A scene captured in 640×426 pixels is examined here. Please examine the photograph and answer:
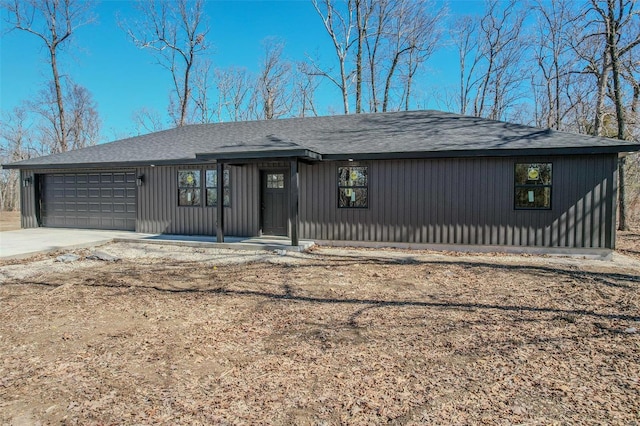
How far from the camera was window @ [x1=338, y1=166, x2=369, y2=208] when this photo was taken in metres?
9.93

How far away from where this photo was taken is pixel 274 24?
24.8 meters

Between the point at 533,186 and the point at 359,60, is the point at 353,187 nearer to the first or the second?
the point at 533,186

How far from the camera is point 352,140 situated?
1069 cm

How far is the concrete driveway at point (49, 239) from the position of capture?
868 centimetres

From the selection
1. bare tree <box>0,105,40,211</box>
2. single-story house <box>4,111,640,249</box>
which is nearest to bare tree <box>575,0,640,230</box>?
single-story house <box>4,111,640,249</box>

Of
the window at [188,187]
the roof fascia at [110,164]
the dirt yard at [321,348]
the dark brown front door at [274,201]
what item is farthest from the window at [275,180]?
the dirt yard at [321,348]

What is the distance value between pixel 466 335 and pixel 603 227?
6.82m

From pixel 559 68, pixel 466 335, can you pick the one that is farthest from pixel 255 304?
pixel 559 68

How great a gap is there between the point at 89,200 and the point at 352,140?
9.11m

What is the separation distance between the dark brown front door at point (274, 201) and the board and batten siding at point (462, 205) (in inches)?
23.2

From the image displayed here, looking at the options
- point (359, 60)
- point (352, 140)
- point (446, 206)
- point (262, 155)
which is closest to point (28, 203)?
point (262, 155)

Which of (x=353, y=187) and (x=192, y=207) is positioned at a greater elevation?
(x=353, y=187)

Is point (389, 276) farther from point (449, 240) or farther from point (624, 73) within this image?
point (624, 73)

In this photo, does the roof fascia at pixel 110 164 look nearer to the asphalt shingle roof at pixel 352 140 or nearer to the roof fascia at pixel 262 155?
the asphalt shingle roof at pixel 352 140
